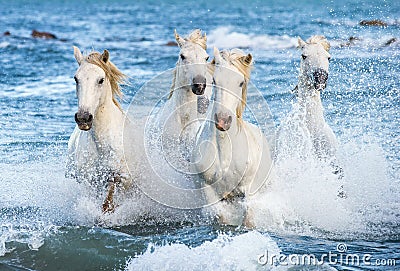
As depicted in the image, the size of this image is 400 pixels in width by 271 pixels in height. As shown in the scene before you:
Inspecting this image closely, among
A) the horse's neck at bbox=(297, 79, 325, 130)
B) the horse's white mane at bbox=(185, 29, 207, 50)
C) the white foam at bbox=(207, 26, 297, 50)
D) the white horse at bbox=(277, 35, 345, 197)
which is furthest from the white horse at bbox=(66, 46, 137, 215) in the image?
the white foam at bbox=(207, 26, 297, 50)

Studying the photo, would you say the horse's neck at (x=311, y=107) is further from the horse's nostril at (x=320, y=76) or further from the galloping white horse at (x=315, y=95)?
the horse's nostril at (x=320, y=76)

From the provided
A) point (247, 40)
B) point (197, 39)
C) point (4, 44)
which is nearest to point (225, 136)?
point (197, 39)

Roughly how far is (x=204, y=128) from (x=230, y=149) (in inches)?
12.3

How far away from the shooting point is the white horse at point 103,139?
238 inches

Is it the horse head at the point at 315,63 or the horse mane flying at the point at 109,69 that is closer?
the horse mane flying at the point at 109,69

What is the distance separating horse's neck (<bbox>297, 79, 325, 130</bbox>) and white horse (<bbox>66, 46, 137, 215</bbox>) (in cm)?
181

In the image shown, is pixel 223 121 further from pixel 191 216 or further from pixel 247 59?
pixel 191 216

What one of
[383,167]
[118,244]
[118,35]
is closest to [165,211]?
[118,244]

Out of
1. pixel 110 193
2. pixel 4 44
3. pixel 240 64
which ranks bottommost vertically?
pixel 110 193

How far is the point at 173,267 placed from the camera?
5168 mm

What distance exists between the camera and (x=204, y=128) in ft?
19.0

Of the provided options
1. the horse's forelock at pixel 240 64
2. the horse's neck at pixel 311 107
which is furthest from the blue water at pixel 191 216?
the horse's forelock at pixel 240 64

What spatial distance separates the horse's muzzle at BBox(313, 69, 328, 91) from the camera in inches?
259

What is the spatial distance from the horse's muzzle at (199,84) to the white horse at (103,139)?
689mm
